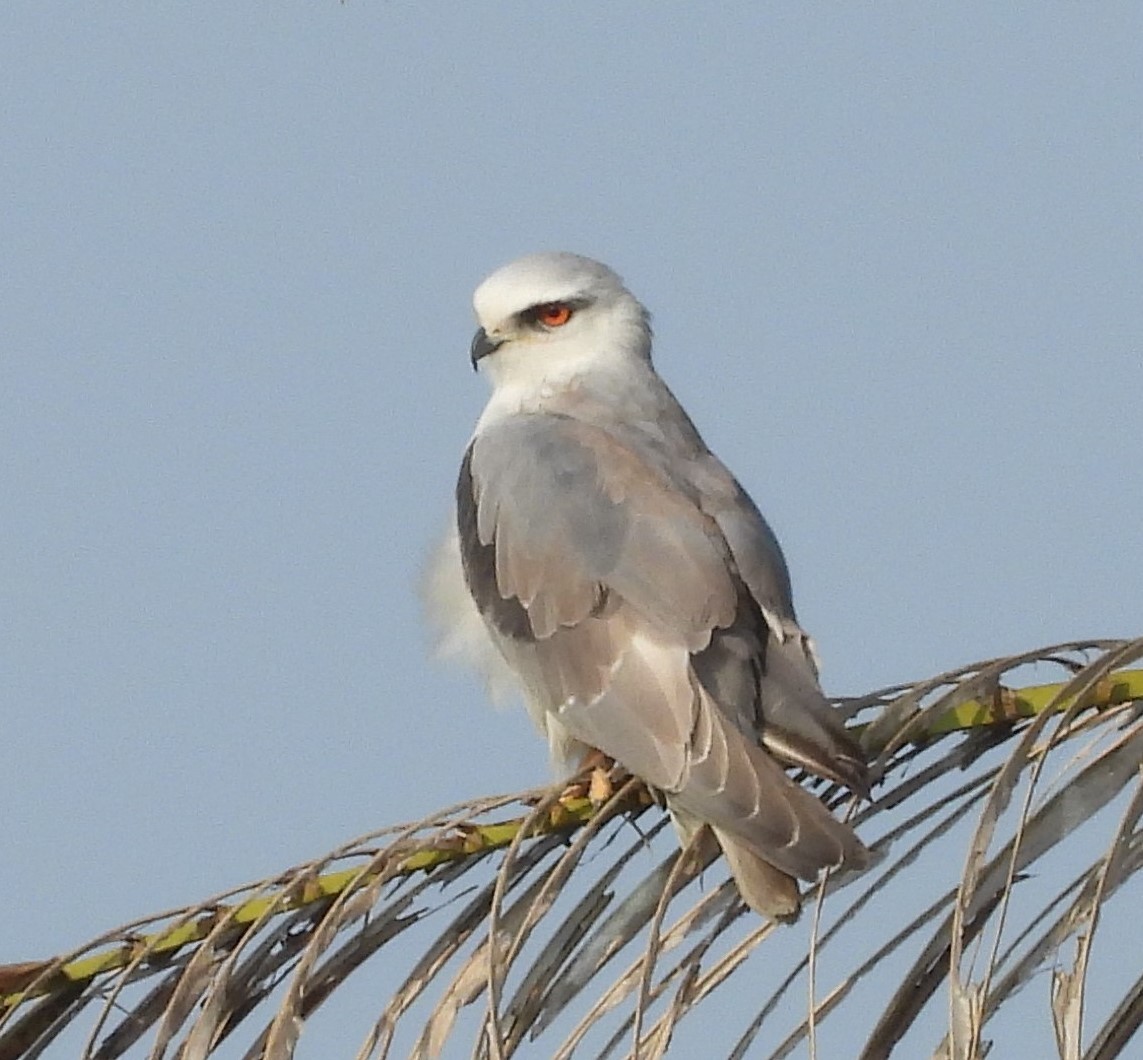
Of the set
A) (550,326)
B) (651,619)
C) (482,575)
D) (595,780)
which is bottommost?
(595,780)

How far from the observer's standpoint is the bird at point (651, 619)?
12.2 feet

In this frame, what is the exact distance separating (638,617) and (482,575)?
0.64m

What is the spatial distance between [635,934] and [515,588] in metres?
1.85

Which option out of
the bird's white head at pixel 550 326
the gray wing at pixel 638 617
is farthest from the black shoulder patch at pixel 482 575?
the bird's white head at pixel 550 326

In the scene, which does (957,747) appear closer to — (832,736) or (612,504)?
(832,736)

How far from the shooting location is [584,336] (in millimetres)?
6148

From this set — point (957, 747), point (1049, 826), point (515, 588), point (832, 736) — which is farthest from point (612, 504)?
point (1049, 826)

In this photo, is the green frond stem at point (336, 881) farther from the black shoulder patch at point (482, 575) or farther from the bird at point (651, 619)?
the black shoulder patch at point (482, 575)

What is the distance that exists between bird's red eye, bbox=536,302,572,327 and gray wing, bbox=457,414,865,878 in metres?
0.88

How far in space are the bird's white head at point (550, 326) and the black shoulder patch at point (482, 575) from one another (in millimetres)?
817

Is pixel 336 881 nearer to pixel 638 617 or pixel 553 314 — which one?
pixel 638 617

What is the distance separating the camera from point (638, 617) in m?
4.50

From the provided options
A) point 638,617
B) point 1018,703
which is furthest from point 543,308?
point 1018,703

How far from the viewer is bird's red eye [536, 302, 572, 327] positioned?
20.2 feet
